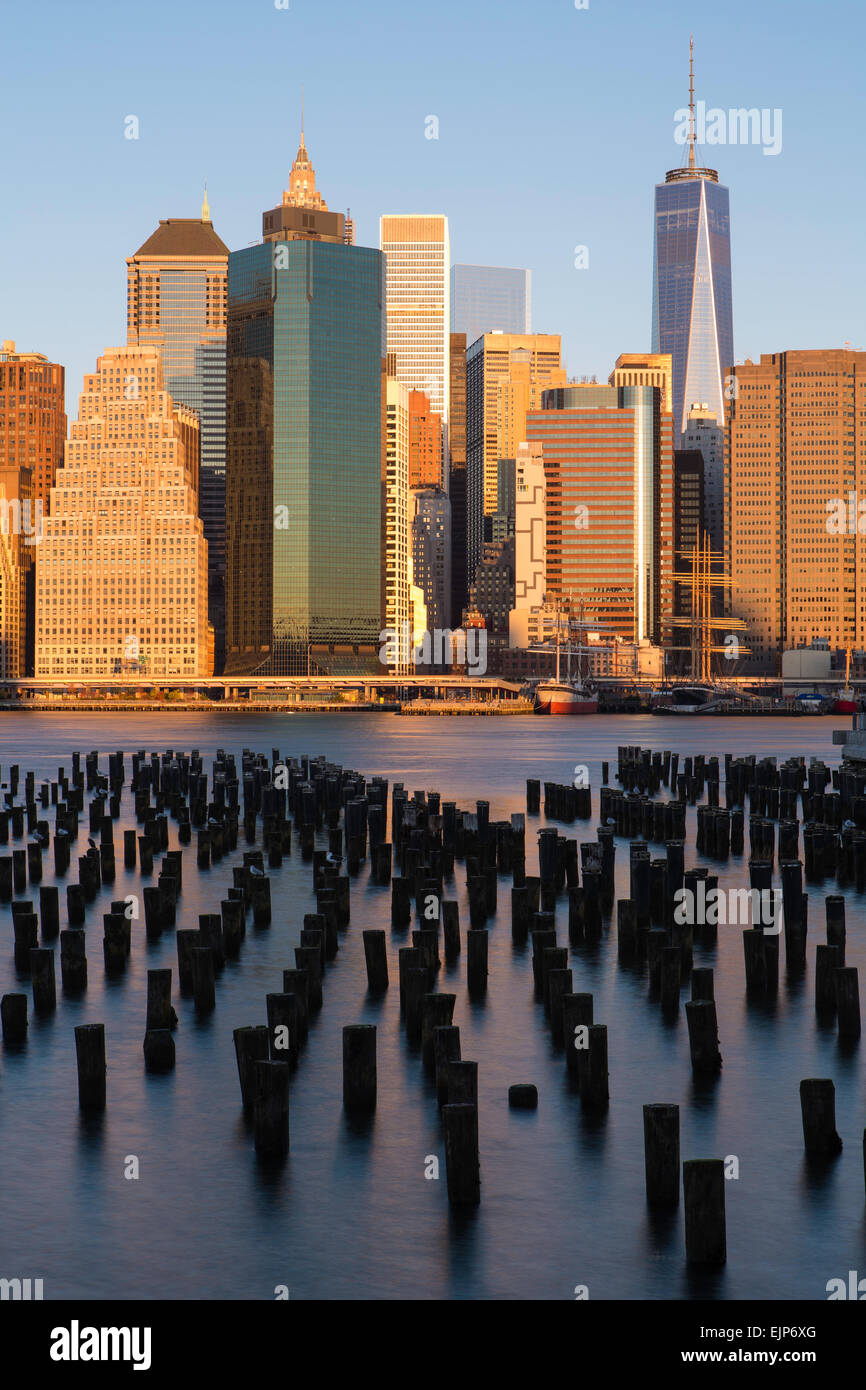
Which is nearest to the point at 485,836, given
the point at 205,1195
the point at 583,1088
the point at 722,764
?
the point at 583,1088

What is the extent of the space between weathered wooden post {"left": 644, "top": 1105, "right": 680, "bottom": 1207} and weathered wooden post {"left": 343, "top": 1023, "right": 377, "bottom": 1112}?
486 centimetres

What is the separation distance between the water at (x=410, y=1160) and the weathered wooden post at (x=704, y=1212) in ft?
0.71

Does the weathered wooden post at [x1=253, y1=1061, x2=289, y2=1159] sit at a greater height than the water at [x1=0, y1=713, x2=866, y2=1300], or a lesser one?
greater

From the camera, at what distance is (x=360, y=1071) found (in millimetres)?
23531

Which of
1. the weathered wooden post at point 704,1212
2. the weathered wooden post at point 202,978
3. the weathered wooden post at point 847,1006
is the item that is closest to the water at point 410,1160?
the weathered wooden post at point 704,1212

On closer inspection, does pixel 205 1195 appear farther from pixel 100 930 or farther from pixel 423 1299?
pixel 100 930

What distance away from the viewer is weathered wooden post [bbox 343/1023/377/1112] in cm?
2334

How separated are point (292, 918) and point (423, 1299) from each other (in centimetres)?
2282

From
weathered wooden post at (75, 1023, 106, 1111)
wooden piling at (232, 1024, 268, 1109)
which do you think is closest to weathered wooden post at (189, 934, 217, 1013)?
weathered wooden post at (75, 1023, 106, 1111)

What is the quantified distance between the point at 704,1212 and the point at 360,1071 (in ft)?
22.4

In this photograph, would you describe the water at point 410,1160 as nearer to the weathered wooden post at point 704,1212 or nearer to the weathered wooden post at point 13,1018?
the weathered wooden post at point 704,1212

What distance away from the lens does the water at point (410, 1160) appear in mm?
18391

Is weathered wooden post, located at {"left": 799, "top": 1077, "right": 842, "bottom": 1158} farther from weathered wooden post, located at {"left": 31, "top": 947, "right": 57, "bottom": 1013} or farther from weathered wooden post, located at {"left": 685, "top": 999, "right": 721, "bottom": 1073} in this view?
weathered wooden post, located at {"left": 31, "top": 947, "right": 57, "bottom": 1013}

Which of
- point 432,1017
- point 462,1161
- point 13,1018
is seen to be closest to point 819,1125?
point 462,1161
